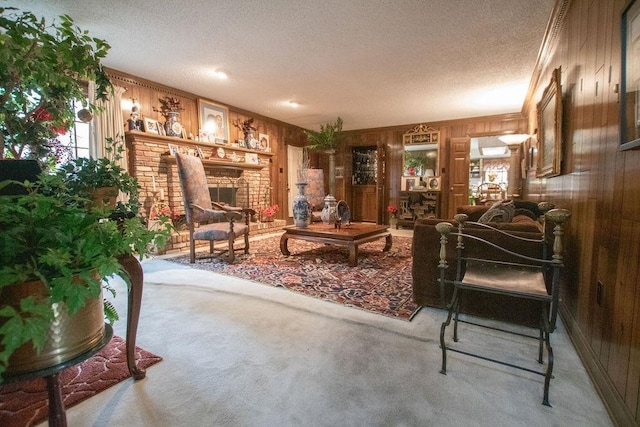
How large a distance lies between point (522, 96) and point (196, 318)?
5842 mm

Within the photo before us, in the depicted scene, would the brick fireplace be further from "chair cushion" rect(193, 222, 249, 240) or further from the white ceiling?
the white ceiling

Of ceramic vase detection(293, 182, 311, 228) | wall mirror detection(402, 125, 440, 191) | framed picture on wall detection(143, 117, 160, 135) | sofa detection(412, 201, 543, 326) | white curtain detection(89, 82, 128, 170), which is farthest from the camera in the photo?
wall mirror detection(402, 125, 440, 191)

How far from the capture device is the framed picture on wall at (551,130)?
92.8 inches

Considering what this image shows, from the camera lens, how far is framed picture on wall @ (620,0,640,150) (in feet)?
3.69

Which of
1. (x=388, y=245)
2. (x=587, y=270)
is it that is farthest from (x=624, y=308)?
(x=388, y=245)

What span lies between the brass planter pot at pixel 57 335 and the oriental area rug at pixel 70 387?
0.74 metres

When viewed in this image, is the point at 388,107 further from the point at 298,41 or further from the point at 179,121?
the point at 179,121

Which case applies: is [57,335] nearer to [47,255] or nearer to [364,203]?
[47,255]

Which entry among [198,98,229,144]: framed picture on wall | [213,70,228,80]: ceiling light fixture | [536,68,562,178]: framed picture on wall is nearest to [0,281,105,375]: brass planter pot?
[536,68,562,178]: framed picture on wall

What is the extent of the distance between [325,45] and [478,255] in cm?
267

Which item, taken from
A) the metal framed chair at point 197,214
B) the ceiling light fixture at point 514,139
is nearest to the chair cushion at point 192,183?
the metal framed chair at point 197,214

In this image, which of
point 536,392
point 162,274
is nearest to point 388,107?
point 162,274

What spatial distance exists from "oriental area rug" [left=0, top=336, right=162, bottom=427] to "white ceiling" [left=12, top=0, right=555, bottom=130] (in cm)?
273

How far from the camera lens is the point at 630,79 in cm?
118
